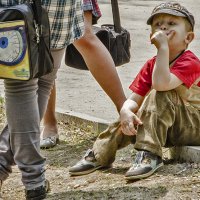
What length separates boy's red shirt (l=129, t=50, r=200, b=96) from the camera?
13.7 ft

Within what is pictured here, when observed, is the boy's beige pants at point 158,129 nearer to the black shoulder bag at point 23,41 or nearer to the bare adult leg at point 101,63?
the bare adult leg at point 101,63

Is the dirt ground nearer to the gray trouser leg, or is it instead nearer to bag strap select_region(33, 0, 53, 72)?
the gray trouser leg

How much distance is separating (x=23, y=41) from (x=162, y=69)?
915 millimetres

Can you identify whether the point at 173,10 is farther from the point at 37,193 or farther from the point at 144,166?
the point at 37,193

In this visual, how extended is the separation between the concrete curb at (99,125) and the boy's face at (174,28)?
59 cm

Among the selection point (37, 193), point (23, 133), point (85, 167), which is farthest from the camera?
point (85, 167)

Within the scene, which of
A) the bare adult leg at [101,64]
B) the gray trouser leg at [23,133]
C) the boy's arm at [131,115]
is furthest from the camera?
the bare adult leg at [101,64]

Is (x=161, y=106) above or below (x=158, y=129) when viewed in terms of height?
above

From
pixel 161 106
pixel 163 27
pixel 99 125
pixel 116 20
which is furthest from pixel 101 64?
pixel 161 106

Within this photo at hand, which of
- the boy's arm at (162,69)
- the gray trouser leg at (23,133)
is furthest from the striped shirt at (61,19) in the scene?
the boy's arm at (162,69)

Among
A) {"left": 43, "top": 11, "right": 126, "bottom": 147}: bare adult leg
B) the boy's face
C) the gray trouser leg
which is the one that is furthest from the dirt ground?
the boy's face

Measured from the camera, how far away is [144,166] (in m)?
4.10

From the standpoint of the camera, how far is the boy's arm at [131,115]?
164 inches

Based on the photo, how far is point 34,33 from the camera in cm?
350
